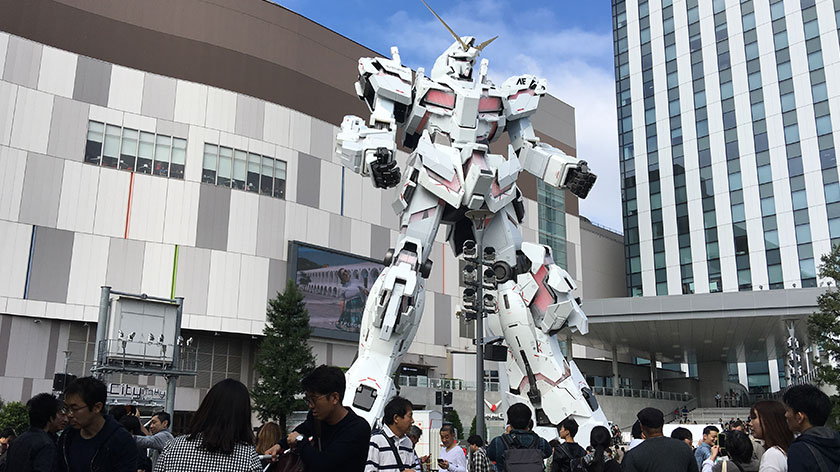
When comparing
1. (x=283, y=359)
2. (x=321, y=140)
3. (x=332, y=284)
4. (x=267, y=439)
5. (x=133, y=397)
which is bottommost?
(x=133, y=397)

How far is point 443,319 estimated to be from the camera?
131 ft

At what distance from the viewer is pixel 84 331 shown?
2920 centimetres

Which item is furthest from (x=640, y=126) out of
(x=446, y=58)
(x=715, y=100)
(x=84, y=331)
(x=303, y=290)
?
(x=446, y=58)

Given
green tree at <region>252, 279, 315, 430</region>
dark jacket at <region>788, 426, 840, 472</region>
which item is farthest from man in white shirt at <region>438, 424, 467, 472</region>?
green tree at <region>252, 279, 315, 430</region>

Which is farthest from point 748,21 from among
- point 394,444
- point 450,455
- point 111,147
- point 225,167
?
point 394,444

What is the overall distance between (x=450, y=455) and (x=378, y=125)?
5385 mm

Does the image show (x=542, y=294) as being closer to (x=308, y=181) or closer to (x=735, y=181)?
(x=308, y=181)

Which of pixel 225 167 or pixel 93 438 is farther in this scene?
pixel 225 167

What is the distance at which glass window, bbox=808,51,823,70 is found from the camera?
49000mm

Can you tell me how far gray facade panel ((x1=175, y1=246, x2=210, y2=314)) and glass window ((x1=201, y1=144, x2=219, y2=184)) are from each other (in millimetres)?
3212

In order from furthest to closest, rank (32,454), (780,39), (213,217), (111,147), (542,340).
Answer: (780,39) → (213,217) → (111,147) → (542,340) → (32,454)

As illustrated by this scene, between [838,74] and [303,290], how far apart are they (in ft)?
124

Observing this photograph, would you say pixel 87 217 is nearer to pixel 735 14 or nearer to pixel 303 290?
pixel 303 290

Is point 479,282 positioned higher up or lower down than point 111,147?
lower down
